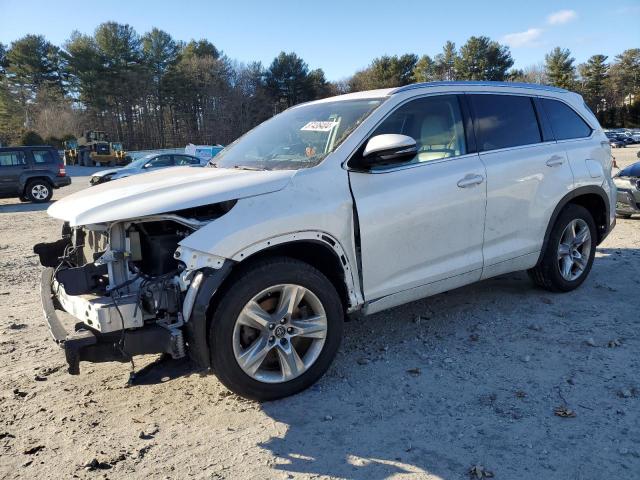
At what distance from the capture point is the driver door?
11.5 ft

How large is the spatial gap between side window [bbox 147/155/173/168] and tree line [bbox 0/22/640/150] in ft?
140

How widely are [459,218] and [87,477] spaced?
9.51 feet

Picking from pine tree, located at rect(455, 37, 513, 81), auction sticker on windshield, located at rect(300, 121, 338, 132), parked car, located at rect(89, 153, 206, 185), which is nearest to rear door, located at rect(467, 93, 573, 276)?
auction sticker on windshield, located at rect(300, 121, 338, 132)

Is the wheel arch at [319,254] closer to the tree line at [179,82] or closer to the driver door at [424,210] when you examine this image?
the driver door at [424,210]

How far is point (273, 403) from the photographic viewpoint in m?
3.29

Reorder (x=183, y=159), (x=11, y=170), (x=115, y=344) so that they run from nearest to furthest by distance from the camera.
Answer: (x=115, y=344)
(x=11, y=170)
(x=183, y=159)

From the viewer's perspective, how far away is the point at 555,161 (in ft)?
15.4

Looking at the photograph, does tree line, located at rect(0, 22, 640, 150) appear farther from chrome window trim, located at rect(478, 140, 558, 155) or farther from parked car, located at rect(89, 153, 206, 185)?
chrome window trim, located at rect(478, 140, 558, 155)

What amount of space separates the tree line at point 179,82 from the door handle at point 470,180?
6013 cm

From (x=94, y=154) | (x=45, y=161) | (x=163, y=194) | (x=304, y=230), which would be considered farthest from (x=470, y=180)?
(x=94, y=154)

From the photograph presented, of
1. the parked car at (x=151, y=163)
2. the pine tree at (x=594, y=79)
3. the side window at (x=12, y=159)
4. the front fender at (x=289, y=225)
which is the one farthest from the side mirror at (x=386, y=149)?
the pine tree at (x=594, y=79)

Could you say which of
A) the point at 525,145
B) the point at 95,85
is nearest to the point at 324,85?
the point at 95,85

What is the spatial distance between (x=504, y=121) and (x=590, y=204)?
5.22ft

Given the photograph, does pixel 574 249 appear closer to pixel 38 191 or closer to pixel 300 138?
pixel 300 138
